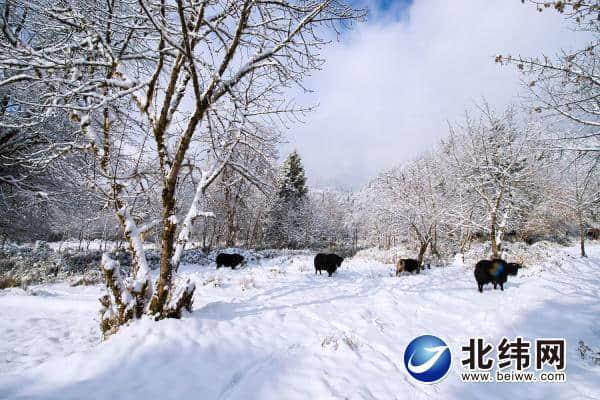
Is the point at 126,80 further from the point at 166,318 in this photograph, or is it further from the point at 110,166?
the point at 166,318

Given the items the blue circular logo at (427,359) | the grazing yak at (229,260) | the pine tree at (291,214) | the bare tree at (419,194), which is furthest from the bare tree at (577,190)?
the pine tree at (291,214)

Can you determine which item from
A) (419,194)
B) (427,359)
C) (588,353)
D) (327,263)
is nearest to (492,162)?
(419,194)

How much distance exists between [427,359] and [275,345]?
2.05 m

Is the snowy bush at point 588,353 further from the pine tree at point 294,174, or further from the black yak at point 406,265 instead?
the pine tree at point 294,174

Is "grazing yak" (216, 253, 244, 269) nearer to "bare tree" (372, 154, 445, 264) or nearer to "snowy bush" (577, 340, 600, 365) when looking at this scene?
"bare tree" (372, 154, 445, 264)

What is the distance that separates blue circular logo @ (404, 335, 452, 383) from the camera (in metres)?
3.22

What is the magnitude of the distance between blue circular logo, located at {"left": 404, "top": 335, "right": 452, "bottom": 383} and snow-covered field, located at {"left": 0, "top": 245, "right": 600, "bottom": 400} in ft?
0.38

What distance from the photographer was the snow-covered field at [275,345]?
2.46 meters

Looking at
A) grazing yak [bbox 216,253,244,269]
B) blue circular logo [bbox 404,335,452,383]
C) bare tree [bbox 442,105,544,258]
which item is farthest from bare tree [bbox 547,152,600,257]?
grazing yak [bbox 216,253,244,269]

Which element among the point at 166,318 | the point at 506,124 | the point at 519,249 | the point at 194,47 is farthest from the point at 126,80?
the point at 519,249

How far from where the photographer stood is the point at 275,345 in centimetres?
343

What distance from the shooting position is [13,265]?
1093 centimetres

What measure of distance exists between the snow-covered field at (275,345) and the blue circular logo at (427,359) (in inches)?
4.6

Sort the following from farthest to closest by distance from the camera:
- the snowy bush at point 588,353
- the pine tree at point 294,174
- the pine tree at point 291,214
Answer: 1. the pine tree at point 294,174
2. the pine tree at point 291,214
3. the snowy bush at point 588,353
